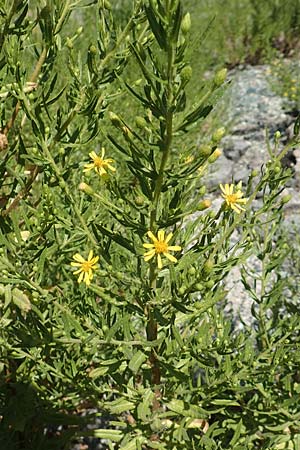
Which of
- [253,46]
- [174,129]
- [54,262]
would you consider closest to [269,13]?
[253,46]

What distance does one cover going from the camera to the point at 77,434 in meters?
1.69

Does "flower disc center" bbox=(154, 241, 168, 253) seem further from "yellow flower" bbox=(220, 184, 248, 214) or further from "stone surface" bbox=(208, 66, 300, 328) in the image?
"stone surface" bbox=(208, 66, 300, 328)

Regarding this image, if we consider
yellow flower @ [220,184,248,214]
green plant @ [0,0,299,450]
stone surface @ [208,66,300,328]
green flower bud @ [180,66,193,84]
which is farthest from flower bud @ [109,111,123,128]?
stone surface @ [208,66,300,328]

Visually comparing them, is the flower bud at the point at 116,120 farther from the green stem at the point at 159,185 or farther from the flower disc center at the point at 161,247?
the flower disc center at the point at 161,247

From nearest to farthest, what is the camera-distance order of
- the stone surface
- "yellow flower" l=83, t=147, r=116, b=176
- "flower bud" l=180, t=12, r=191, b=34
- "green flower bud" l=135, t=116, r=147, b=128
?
"flower bud" l=180, t=12, r=191, b=34 → "green flower bud" l=135, t=116, r=147, b=128 → "yellow flower" l=83, t=147, r=116, b=176 → the stone surface

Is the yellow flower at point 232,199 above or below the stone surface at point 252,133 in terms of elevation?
below

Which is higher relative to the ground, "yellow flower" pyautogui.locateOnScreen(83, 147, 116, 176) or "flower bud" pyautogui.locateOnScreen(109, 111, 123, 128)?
"flower bud" pyautogui.locateOnScreen(109, 111, 123, 128)

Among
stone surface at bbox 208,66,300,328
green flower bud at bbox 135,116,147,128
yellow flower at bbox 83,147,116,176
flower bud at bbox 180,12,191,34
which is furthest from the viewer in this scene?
stone surface at bbox 208,66,300,328

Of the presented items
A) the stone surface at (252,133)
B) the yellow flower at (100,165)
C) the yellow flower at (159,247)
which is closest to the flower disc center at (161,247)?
the yellow flower at (159,247)

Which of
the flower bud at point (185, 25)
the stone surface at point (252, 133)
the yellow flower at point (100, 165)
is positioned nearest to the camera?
the flower bud at point (185, 25)

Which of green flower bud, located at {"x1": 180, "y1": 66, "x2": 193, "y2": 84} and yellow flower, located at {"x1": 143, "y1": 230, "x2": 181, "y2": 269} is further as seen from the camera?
yellow flower, located at {"x1": 143, "y1": 230, "x2": 181, "y2": 269}

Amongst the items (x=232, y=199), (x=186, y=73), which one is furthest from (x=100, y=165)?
(x=186, y=73)

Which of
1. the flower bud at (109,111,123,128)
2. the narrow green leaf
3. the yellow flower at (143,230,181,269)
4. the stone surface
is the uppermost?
the stone surface

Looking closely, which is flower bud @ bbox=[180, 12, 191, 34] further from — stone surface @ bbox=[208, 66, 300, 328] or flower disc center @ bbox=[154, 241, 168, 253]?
stone surface @ bbox=[208, 66, 300, 328]
